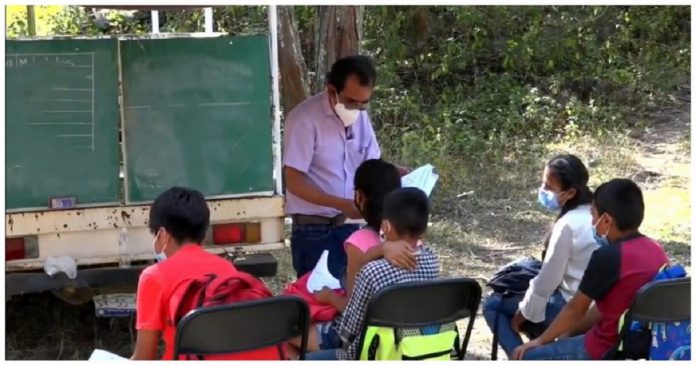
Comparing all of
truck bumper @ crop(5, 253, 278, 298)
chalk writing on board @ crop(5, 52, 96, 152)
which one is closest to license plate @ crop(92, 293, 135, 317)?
truck bumper @ crop(5, 253, 278, 298)

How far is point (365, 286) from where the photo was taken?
3.37 metres

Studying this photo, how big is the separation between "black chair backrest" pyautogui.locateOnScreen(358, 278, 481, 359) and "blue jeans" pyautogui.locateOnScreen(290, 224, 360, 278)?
3.89 ft

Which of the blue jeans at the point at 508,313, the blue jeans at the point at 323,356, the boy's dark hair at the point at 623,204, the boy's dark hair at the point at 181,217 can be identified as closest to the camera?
the boy's dark hair at the point at 181,217

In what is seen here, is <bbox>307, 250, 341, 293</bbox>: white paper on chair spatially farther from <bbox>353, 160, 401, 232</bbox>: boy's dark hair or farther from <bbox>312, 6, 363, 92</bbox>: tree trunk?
<bbox>312, 6, 363, 92</bbox>: tree trunk

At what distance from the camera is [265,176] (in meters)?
4.64

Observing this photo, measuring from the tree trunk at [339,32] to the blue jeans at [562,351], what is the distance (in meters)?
3.14

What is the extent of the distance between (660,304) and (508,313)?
39.4 inches

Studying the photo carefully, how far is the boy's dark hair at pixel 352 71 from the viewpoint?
4422 millimetres

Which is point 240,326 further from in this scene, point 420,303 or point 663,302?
point 663,302

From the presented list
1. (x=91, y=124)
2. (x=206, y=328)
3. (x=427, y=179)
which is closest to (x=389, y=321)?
(x=206, y=328)

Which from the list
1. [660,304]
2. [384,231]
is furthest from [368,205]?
[660,304]

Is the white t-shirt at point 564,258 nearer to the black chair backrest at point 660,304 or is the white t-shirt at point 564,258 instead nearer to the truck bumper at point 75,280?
the black chair backrest at point 660,304

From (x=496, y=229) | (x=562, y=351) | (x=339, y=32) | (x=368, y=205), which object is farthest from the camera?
(x=496, y=229)

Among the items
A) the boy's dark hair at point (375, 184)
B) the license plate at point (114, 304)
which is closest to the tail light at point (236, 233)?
the license plate at point (114, 304)
